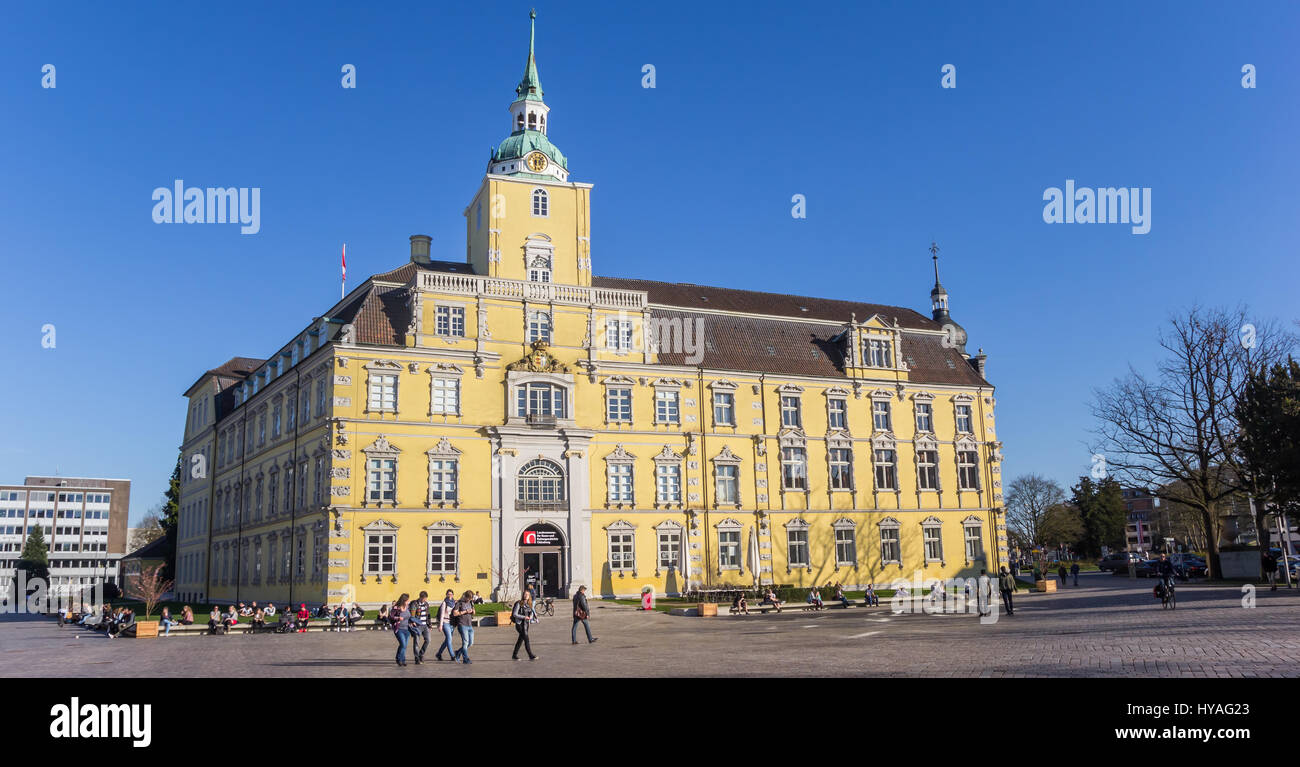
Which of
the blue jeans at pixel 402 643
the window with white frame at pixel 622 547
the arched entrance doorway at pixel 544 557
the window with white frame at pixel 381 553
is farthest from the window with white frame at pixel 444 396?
the blue jeans at pixel 402 643

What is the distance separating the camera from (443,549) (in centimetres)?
4444

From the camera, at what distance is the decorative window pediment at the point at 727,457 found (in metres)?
Result: 51.5

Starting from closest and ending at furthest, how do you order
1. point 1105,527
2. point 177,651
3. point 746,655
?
point 746,655
point 177,651
point 1105,527

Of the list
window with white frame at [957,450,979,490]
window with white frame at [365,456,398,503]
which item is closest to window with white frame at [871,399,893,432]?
window with white frame at [957,450,979,490]

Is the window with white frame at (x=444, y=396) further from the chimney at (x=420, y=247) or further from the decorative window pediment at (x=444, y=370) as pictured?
the chimney at (x=420, y=247)

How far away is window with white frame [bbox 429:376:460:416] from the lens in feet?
149

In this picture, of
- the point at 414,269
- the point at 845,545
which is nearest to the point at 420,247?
the point at 414,269

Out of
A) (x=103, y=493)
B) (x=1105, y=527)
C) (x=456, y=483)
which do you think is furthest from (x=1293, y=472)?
(x=103, y=493)

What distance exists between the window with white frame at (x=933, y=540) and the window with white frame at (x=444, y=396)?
98.5 feet

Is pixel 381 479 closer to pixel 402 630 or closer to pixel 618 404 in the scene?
pixel 618 404

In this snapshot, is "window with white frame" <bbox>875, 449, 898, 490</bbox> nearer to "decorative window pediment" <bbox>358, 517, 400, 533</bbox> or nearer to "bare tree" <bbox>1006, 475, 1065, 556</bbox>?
"decorative window pediment" <bbox>358, 517, 400, 533</bbox>

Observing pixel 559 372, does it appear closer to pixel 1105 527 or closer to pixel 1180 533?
pixel 1105 527
